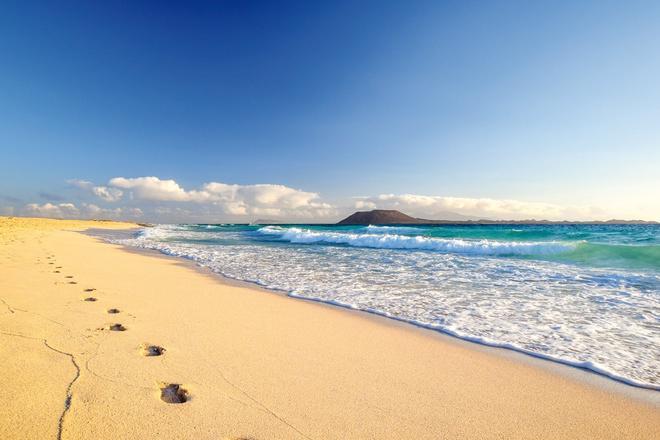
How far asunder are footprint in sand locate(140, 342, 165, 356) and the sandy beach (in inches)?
0.9

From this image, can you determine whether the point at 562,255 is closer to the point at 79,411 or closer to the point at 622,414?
the point at 622,414

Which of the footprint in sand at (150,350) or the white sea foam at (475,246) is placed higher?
the white sea foam at (475,246)

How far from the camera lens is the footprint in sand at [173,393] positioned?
2258 millimetres

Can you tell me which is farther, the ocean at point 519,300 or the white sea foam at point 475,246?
the white sea foam at point 475,246

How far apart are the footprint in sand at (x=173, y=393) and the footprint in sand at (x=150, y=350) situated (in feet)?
2.29

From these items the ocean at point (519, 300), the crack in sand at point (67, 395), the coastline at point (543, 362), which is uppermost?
the crack in sand at point (67, 395)

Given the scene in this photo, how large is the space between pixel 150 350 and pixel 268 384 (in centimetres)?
135

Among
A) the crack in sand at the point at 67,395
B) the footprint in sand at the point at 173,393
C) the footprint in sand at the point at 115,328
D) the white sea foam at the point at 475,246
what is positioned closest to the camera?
the crack in sand at the point at 67,395

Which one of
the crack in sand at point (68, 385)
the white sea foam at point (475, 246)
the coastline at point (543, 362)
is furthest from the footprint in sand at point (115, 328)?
the white sea foam at point (475, 246)

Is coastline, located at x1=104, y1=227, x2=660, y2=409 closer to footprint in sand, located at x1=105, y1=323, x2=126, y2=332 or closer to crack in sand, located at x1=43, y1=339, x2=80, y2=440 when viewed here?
footprint in sand, located at x1=105, y1=323, x2=126, y2=332

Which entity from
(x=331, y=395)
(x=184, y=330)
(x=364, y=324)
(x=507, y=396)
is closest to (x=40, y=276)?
(x=184, y=330)

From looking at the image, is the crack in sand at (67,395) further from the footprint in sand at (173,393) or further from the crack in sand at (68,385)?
the footprint in sand at (173,393)

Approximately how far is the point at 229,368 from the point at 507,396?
2328mm

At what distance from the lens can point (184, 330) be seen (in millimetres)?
3738
